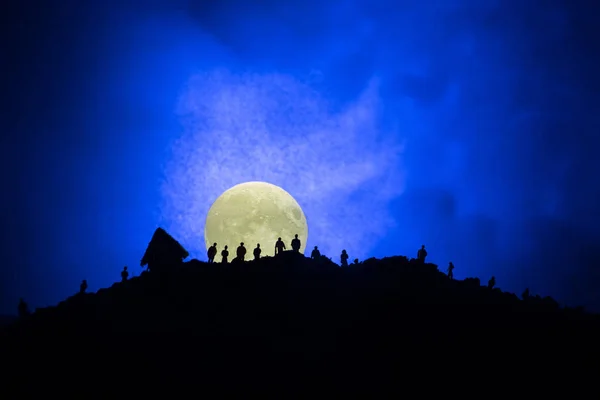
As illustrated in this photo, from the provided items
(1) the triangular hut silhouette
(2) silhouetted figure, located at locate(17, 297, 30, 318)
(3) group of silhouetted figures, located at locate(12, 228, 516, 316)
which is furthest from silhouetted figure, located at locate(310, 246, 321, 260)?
(2) silhouetted figure, located at locate(17, 297, 30, 318)

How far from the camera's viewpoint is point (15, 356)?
1873 centimetres

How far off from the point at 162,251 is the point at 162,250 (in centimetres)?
7

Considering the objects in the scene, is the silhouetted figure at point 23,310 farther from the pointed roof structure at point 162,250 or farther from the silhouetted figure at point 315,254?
the silhouetted figure at point 315,254

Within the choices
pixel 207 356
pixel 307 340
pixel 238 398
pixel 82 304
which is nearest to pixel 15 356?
pixel 82 304

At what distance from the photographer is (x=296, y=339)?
19750 millimetres

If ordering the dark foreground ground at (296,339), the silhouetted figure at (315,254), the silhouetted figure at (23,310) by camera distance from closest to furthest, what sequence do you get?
the dark foreground ground at (296,339), the silhouetted figure at (23,310), the silhouetted figure at (315,254)

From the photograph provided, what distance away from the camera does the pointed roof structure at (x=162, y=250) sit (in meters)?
29.4

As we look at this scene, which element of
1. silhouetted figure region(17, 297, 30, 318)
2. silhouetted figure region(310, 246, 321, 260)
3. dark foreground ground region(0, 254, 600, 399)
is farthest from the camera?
silhouetted figure region(310, 246, 321, 260)

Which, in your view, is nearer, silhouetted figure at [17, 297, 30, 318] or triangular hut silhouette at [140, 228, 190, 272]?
silhouetted figure at [17, 297, 30, 318]

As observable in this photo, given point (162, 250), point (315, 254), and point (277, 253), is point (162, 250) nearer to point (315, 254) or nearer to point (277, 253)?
point (277, 253)

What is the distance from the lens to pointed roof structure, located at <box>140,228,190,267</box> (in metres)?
29.4

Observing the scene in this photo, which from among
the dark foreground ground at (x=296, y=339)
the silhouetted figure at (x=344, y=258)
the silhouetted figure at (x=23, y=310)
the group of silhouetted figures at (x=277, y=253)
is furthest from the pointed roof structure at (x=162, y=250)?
the silhouetted figure at (x=344, y=258)

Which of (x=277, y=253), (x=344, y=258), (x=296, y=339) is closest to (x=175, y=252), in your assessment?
(x=277, y=253)

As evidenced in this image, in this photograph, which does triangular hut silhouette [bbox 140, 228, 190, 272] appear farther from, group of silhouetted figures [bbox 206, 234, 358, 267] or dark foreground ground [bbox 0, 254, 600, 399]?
dark foreground ground [bbox 0, 254, 600, 399]
